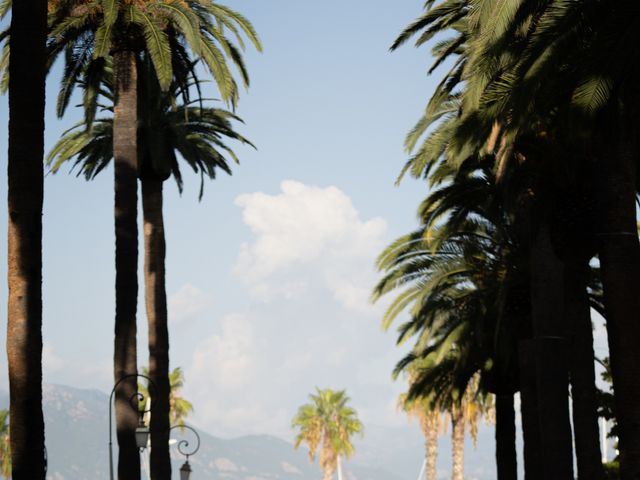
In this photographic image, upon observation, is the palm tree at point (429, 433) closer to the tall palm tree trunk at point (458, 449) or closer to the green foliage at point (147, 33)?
the tall palm tree trunk at point (458, 449)

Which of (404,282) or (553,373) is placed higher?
(404,282)

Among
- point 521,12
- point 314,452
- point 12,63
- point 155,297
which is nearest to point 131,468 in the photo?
point 155,297

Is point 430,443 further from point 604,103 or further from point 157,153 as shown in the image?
point 604,103

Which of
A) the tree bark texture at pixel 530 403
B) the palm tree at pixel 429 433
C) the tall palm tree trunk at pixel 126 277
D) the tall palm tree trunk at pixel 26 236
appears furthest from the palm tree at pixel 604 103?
the palm tree at pixel 429 433

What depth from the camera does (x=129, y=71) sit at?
23750 millimetres

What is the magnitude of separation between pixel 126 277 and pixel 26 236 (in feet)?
28.6

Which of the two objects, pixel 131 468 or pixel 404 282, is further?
pixel 404 282

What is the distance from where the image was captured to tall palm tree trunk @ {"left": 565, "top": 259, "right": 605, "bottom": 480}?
75.4 ft

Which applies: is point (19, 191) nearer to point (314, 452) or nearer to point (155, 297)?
point (155, 297)

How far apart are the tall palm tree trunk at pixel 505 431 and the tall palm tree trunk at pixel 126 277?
14055mm

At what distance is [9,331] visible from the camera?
500 inches

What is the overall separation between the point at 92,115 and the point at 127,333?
23.5 feet

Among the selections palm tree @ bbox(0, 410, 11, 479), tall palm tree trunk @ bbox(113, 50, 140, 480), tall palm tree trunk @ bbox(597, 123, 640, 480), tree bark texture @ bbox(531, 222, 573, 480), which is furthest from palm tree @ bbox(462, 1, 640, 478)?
palm tree @ bbox(0, 410, 11, 479)

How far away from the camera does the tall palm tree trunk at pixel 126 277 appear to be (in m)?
20.9
